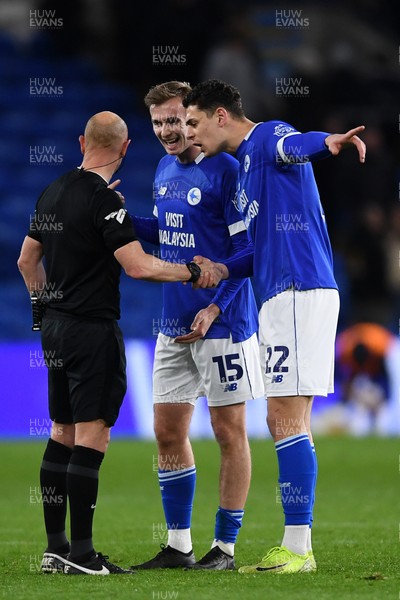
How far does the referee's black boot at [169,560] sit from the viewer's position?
6.57 metres

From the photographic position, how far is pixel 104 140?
634cm

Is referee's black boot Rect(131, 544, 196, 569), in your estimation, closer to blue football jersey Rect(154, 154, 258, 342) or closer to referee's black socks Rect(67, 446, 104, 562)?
referee's black socks Rect(67, 446, 104, 562)

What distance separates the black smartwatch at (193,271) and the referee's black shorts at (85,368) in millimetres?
478

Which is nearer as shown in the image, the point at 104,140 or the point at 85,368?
the point at 85,368

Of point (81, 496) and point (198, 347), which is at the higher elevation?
point (198, 347)

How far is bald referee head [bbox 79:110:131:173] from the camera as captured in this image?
20.7 ft

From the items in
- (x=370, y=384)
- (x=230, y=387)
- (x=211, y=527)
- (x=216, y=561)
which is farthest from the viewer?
(x=370, y=384)

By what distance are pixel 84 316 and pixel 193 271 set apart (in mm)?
620

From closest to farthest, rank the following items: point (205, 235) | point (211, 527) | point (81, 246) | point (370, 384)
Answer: point (81, 246), point (205, 235), point (211, 527), point (370, 384)

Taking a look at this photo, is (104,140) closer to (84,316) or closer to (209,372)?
(84,316)

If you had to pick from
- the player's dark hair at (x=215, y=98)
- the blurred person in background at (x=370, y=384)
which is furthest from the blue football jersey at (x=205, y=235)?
the blurred person in background at (x=370, y=384)

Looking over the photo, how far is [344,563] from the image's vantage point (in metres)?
6.51

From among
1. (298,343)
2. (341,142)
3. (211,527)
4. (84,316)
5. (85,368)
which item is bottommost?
(211,527)

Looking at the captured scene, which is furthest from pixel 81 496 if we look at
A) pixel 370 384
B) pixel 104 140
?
pixel 370 384
